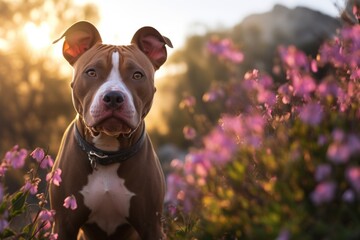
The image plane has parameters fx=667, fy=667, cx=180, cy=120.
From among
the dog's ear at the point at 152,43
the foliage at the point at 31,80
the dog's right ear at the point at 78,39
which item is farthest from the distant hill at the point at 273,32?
the dog's right ear at the point at 78,39

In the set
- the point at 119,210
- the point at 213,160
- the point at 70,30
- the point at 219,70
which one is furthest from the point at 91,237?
the point at 219,70

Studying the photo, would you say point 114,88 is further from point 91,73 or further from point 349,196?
point 349,196

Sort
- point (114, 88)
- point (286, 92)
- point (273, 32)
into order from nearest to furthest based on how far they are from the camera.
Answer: point (286, 92)
point (114, 88)
point (273, 32)

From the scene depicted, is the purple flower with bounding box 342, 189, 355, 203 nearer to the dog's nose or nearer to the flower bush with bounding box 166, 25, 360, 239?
the flower bush with bounding box 166, 25, 360, 239

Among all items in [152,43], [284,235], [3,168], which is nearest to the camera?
[284,235]

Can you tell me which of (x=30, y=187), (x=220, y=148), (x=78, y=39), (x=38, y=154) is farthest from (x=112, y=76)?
(x=220, y=148)

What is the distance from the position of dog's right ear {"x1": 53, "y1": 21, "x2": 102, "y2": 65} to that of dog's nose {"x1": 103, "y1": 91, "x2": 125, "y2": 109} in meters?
1.01

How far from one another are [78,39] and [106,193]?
1.40 metres

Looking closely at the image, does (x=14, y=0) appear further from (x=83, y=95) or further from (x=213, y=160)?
(x=213, y=160)

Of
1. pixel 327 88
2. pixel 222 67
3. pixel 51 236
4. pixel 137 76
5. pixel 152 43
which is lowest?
pixel 51 236

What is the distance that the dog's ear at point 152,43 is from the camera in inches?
228

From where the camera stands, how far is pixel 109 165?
520 centimetres

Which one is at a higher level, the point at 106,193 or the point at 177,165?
the point at 177,165

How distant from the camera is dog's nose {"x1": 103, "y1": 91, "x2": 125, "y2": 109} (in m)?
4.80
